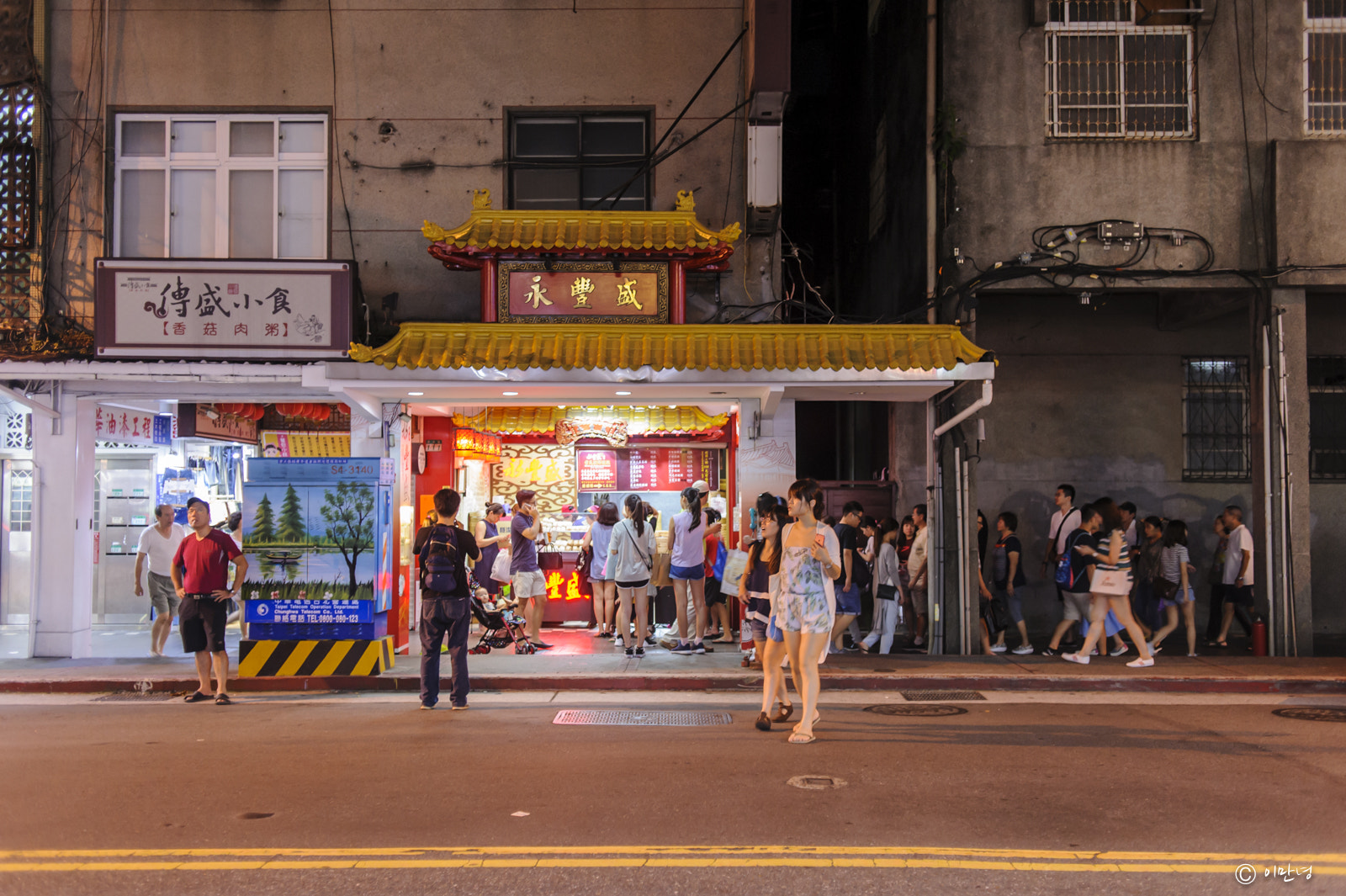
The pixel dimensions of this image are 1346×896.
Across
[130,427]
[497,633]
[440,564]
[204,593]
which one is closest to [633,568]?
[497,633]

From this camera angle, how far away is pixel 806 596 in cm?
771

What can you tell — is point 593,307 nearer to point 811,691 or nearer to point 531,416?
point 531,416

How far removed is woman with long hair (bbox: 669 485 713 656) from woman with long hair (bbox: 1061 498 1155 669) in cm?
451

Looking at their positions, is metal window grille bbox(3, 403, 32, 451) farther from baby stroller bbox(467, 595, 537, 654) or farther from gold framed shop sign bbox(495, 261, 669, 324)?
gold framed shop sign bbox(495, 261, 669, 324)

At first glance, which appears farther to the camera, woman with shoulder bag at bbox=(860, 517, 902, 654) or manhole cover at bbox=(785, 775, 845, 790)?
woman with shoulder bag at bbox=(860, 517, 902, 654)

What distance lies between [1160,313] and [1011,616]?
5.61m

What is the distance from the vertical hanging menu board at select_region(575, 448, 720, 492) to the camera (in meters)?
15.1

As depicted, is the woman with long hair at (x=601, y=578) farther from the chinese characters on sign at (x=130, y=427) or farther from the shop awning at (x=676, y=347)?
the chinese characters on sign at (x=130, y=427)

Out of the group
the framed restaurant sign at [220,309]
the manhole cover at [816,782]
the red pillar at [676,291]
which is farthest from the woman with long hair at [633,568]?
the manhole cover at [816,782]

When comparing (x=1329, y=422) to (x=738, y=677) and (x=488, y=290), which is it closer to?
(x=738, y=677)

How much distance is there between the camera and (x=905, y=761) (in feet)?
23.2

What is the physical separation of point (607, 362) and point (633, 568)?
2649mm

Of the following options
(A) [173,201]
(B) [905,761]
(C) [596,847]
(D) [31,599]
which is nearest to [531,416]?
(A) [173,201]

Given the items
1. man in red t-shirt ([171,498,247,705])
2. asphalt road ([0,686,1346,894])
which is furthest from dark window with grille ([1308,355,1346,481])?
man in red t-shirt ([171,498,247,705])
